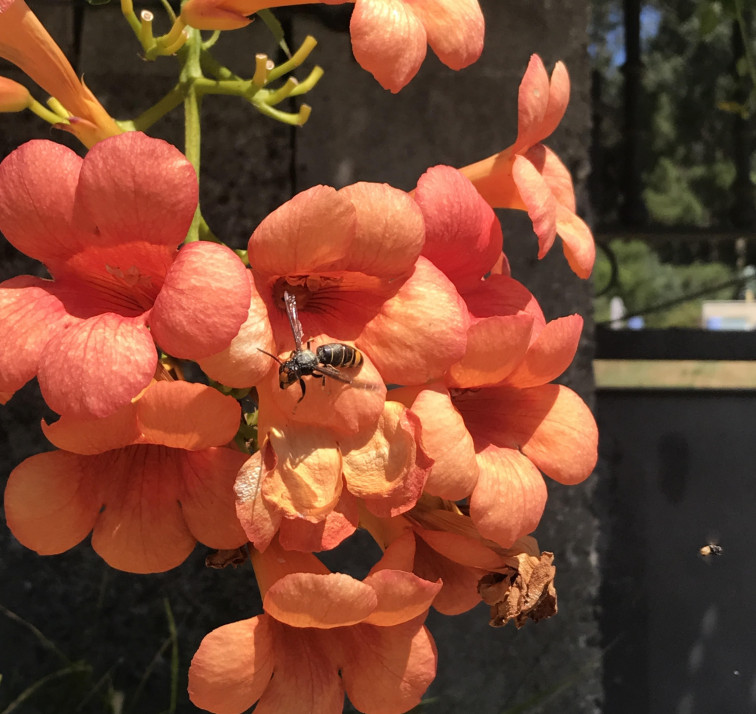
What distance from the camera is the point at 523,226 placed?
1.22 meters

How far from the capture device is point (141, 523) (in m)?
0.61

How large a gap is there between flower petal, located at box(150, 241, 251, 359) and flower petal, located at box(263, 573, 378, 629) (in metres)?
0.17

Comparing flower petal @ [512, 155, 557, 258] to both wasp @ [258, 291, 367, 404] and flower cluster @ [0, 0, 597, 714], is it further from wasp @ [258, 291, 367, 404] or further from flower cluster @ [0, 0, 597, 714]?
wasp @ [258, 291, 367, 404]

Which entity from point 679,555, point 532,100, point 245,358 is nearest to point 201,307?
point 245,358

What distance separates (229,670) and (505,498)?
236mm

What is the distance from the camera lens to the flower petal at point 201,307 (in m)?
0.46

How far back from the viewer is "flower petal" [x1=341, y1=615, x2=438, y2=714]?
1.93ft

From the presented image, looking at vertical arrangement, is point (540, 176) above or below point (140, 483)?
above

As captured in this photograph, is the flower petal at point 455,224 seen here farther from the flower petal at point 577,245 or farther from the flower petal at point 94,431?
the flower petal at point 94,431

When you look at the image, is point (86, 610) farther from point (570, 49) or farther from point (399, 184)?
point (570, 49)

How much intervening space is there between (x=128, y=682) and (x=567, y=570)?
75 centimetres

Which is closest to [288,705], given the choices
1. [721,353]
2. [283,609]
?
[283,609]

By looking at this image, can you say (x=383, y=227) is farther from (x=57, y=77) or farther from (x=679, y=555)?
(x=679, y=555)

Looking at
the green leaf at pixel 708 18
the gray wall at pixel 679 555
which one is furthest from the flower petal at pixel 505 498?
the green leaf at pixel 708 18
